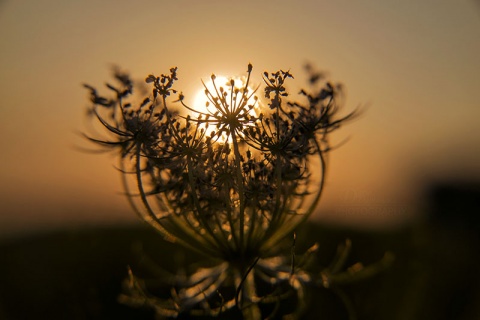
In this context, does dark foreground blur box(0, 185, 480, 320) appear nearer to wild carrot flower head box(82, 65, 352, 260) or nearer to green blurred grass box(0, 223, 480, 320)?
green blurred grass box(0, 223, 480, 320)

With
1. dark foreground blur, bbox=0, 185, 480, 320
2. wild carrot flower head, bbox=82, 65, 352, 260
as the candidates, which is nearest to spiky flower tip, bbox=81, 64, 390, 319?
wild carrot flower head, bbox=82, 65, 352, 260

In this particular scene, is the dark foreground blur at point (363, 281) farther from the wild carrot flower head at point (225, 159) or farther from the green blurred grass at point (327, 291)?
the wild carrot flower head at point (225, 159)

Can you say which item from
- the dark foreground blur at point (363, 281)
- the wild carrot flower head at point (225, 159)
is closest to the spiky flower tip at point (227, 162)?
the wild carrot flower head at point (225, 159)

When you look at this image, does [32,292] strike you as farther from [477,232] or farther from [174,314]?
[477,232]

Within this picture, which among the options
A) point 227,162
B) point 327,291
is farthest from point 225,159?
point 327,291

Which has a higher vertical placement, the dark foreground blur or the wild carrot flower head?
the wild carrot flower head

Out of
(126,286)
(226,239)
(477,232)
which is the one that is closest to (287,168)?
(226,239)
